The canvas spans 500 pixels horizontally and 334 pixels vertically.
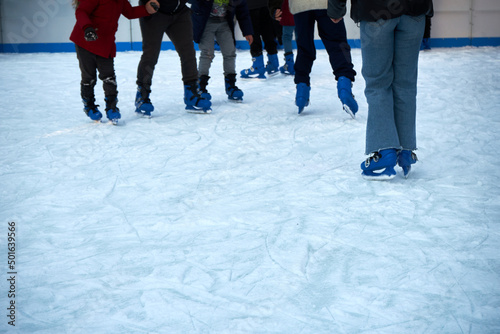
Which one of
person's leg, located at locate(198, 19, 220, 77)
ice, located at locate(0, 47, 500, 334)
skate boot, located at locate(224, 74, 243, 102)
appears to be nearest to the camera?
ice, located at locate(0, 47, 500, 334)

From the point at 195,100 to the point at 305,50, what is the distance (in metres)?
0.90

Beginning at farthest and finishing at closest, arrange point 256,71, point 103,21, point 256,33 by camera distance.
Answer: point 256,71 → point 256,33 → point 103,21

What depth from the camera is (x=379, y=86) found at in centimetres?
257

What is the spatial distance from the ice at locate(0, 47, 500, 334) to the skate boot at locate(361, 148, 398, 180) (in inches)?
2.3

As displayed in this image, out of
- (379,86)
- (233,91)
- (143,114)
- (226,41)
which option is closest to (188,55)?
(226,41)

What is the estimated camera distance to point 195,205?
95.0 inches

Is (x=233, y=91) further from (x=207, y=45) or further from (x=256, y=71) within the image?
(x=256, y=71)

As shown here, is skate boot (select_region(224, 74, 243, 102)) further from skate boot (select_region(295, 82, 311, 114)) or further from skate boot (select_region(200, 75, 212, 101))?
skate boot (select_region(295, 82, 311, 114))

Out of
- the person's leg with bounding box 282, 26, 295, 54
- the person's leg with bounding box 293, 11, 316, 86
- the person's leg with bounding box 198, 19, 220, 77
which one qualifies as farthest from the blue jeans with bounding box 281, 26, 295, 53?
the person's leg with bounding box 293, 11, 316, 86

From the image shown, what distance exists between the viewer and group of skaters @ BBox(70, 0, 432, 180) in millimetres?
2512

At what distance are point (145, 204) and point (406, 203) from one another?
42.3 inches

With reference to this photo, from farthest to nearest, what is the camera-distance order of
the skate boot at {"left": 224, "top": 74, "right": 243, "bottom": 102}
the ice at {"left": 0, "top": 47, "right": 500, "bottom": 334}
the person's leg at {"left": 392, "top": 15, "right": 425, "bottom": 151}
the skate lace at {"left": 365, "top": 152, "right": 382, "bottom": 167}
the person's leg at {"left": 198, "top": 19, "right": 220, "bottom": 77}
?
the skate boot at {"left": 224, "top": 74, "right": 243, "bottom": 102}, the person's leg at {"left": 198, "top": 19, "right": 220, "bottom": 77}, the skate lace at {"left": 365, "top": 152, "right": 382, "bottom": 167}, the person's leg at {"left": 392, "top": 15, "right": 425, "bottom": 151}, the ice at {"left": 0, "top": 47, "right": 500, "bottom": 334}

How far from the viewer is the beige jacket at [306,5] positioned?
3.74 meters

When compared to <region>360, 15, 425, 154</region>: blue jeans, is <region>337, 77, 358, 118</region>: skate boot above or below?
below
